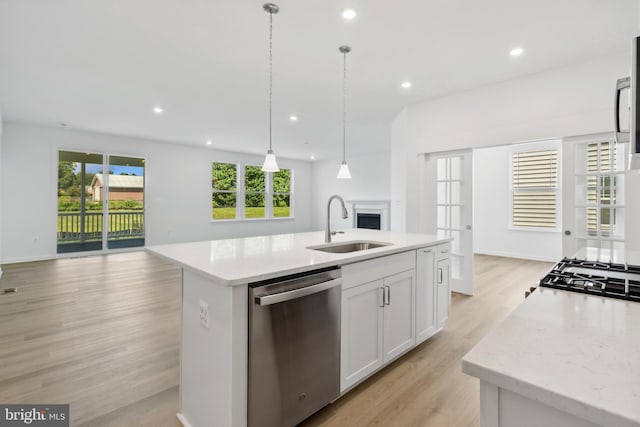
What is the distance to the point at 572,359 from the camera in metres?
0.70

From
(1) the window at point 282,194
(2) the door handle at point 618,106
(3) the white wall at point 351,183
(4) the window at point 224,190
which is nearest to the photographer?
(2) the door handle at point 618,106

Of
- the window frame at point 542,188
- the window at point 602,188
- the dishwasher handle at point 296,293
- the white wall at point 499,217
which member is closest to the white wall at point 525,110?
the window at point 602,188

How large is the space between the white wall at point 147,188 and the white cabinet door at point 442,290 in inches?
271

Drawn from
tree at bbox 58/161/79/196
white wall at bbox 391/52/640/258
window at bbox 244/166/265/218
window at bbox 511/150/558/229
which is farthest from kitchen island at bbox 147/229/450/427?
window at bbox 244/166/265/218

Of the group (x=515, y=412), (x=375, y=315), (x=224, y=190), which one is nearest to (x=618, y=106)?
(x=515, y=412)

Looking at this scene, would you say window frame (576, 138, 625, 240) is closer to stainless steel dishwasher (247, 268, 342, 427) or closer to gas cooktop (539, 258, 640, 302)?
gas cooktop (539, 258, 640, 302)

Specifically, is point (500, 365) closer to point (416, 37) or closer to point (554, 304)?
point (554, 304)

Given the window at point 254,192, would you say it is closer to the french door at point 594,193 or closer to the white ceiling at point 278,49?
the white ceiling at point 278,49

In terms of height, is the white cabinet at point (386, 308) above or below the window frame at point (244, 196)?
below

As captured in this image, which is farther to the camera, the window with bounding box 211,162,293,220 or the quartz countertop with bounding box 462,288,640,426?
the window with bounding box 211,162,293,220

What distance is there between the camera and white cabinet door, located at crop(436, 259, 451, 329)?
2.86 meters

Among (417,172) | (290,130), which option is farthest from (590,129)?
(290,130)

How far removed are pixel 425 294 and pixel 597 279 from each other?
144 cm

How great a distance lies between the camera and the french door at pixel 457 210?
4.17m
